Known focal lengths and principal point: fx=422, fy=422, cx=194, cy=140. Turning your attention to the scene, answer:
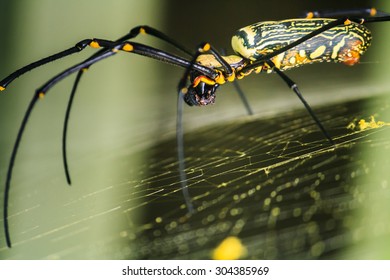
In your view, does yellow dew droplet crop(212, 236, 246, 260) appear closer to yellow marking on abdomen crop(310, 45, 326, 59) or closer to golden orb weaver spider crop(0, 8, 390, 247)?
golden orb weaver spider crop(0, 8, 390, 247)

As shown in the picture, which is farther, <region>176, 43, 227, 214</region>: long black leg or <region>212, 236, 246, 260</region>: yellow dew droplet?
<region>212, 236, 246, 260</region>: yellow dew droplet

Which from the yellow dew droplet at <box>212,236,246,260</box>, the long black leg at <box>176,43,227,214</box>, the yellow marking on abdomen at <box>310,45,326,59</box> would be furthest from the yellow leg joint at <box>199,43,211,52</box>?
the yellow dew droplet at <box>212,236,246,260</box>

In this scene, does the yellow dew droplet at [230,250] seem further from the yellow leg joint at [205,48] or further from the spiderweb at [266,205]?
the yellow leg joint at [205,48]

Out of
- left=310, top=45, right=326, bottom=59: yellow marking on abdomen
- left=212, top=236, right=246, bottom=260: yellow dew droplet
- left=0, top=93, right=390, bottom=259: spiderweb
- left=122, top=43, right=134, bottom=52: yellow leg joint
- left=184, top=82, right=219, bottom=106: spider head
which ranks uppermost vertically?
left=310, top=45, right=326, bottom=59: yellow marking on abdomen

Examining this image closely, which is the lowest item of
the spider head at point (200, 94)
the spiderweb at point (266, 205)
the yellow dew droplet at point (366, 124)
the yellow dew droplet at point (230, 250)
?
the yellow dew droplet at point (230, 250)

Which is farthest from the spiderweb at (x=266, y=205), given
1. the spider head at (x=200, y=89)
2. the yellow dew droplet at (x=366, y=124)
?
the spider head at (x=200, y=89)
